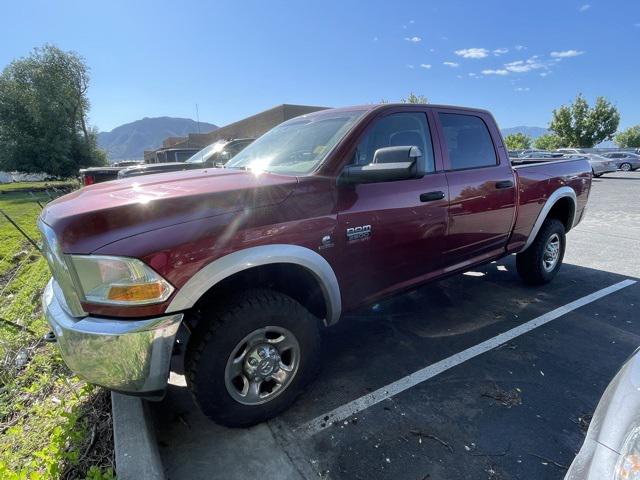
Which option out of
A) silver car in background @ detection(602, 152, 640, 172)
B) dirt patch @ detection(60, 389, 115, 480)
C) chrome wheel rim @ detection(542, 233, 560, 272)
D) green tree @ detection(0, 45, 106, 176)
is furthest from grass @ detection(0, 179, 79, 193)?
silver car in background @ detection(602, 152, 640, 172)

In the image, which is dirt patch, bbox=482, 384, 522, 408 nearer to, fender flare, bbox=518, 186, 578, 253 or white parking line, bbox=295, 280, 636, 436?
white parking line, bbox=295, 280, 636, 436

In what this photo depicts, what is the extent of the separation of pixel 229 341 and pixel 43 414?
157cm

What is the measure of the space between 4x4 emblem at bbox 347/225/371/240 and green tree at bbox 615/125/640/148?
87503mm

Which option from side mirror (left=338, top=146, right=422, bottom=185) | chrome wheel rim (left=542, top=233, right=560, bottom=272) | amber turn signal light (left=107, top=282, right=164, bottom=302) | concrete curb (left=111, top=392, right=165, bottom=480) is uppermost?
side mirror (left=338, top=146, right=422, bottom=185)

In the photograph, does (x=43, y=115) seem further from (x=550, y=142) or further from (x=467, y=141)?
(x=550, y=142)

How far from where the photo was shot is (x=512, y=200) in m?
3.81

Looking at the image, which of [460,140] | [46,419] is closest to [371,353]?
[460,140]

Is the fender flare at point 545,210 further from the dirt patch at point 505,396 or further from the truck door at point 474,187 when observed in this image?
the dirt patch at point 505,396

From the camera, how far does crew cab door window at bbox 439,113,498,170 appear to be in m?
3.38

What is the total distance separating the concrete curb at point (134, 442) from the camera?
1883mm

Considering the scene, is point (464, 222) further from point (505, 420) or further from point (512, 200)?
point (505, 420)

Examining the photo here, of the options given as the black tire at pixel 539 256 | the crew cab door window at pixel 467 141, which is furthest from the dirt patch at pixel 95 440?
the black tire at pixel 539 256

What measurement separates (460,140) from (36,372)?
13.8 ft

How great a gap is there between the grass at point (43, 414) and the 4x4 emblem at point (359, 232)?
1.81 m
